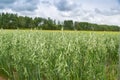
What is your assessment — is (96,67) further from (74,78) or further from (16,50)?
(16,50)

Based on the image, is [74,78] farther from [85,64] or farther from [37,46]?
[37,46]

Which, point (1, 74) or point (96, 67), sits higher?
point (96, 67)

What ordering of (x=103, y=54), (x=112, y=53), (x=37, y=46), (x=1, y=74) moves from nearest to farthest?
(x=37, y=46), (x=103, y=54), (x=1, y=74), (x=112, y=53)

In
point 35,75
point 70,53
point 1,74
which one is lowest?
point 1,74

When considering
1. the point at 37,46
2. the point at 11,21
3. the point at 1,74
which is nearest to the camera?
the point at 37,46

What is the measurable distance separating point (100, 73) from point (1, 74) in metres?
3.73

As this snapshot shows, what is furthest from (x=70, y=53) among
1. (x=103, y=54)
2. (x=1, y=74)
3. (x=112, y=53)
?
(x=112, y=53)

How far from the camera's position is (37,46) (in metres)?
4.80

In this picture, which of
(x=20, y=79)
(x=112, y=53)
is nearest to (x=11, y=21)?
(x=112, y=53)

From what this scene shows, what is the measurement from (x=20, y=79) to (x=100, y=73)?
5.32ft

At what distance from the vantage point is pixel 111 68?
24.4 ft

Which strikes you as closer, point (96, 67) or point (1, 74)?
point (96, 67)

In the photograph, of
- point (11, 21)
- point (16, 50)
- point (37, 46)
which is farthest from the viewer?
point (11, 21)

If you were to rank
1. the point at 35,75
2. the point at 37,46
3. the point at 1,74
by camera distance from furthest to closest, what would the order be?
the point at 1,74, the point at 35,75, the point at 37,46
